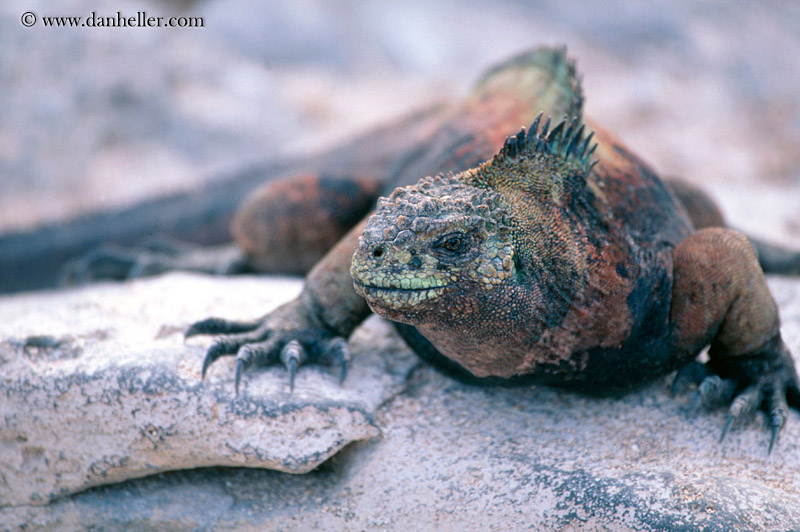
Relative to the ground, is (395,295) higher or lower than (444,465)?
higher

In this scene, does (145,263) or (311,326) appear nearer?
(311,326)

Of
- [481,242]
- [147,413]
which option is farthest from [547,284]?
[147,413]

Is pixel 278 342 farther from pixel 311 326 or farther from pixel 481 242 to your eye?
pixel 481 242

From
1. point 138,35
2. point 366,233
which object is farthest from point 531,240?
point 138,35

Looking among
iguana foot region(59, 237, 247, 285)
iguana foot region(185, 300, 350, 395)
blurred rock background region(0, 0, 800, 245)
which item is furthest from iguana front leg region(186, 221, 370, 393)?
blurred rock background region(0, 0, 800, 245)

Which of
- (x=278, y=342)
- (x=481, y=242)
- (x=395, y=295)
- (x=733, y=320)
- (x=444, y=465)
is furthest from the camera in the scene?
(x=278, y=342)

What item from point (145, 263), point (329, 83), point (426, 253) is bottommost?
point (145, 263)
